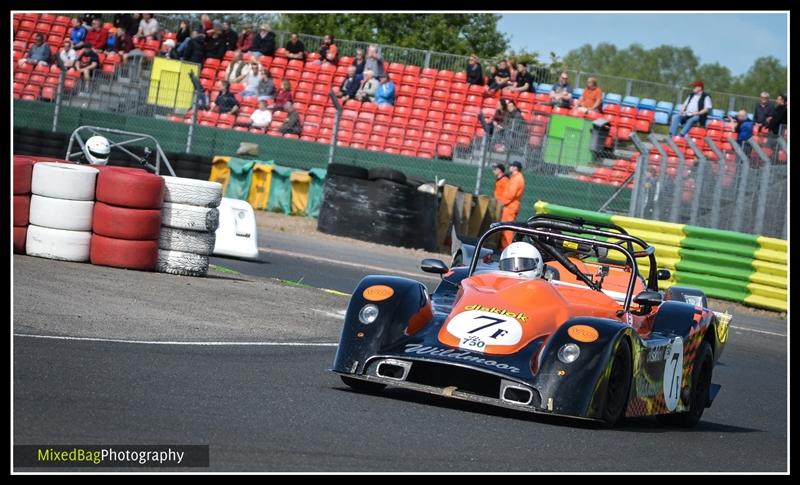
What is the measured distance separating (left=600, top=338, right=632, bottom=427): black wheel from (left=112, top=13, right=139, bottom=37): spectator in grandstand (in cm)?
2338

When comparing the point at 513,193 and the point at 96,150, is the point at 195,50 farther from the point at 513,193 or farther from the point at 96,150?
the point at 96,150

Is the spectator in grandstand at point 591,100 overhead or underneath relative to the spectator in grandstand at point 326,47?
underneath

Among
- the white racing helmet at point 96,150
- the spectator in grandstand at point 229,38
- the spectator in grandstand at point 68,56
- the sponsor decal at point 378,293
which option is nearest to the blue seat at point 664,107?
the spectator in grandstand at point 229,38

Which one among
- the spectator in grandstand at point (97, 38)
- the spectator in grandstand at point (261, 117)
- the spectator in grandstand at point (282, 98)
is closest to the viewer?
the spectator in grandstand at point (261, 117)

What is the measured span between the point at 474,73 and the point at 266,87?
410 cm

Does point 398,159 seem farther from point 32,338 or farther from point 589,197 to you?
point 32,338

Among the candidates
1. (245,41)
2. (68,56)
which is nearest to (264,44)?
(245,41)

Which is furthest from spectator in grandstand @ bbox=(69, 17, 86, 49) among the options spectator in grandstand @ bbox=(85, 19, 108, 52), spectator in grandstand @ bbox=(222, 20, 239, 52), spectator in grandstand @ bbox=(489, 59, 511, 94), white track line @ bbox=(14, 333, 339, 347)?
white track line @ bbox=(14, 333, 339, 347)

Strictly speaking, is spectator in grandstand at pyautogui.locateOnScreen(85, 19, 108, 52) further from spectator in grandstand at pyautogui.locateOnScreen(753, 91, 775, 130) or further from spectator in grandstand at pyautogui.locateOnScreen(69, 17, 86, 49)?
spectator in grandstand at pyautogui.locateOnScreen(753, 91, 775, 130)

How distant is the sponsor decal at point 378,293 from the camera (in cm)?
820

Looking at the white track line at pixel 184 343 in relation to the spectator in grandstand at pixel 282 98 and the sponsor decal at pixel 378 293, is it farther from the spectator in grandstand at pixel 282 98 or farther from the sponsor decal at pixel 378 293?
the spectator in grandstand at pixel 282 98

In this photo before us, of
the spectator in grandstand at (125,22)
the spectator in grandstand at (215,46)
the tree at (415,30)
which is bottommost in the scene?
the spectator in grandstand at (215,46)

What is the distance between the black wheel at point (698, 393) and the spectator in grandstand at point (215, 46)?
20445 mm

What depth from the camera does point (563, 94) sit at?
25.2 metres
